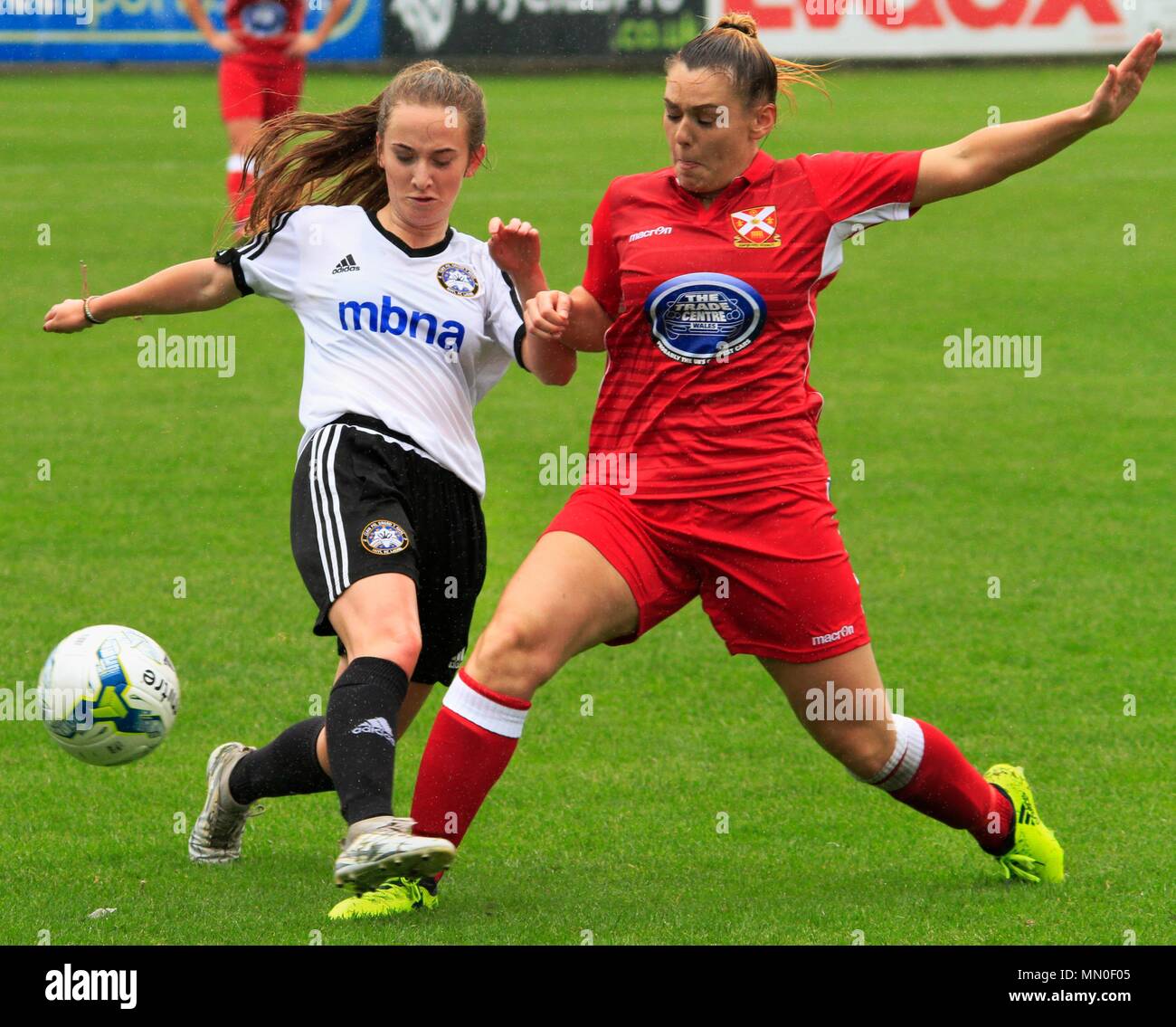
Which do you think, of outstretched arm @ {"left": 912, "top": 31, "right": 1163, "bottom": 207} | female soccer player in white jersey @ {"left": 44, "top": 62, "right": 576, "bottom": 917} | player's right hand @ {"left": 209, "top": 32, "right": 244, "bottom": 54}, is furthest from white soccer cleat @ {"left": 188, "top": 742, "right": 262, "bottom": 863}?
player's right hand @ {"left": 209, "top": 32, "right": 244, "bottom": 54}

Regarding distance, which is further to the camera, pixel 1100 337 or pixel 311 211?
pixel 1100 337

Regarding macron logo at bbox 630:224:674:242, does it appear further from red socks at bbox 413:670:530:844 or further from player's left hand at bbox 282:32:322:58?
player's left hand at bbox 282:32:322:58

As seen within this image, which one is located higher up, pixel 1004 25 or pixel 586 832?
pixel 1004 25

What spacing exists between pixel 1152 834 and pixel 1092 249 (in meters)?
11.0

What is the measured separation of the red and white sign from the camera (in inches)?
1097

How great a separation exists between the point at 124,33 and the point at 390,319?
80.7ft

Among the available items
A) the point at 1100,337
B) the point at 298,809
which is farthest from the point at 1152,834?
the point at 1100,337

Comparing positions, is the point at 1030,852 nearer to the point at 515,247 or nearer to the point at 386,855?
the point at 386,855

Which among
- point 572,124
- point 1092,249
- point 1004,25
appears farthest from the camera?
point 1004,25

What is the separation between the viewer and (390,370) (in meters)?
4.62

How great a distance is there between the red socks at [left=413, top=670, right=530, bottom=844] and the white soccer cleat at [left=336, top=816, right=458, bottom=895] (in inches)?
16.4

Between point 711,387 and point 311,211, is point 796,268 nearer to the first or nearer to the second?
point 711,387

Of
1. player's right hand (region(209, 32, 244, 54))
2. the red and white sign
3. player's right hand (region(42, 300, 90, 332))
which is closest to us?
player's right hand (region(42, 300, 90, 332))

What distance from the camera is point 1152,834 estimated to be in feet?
16.7
